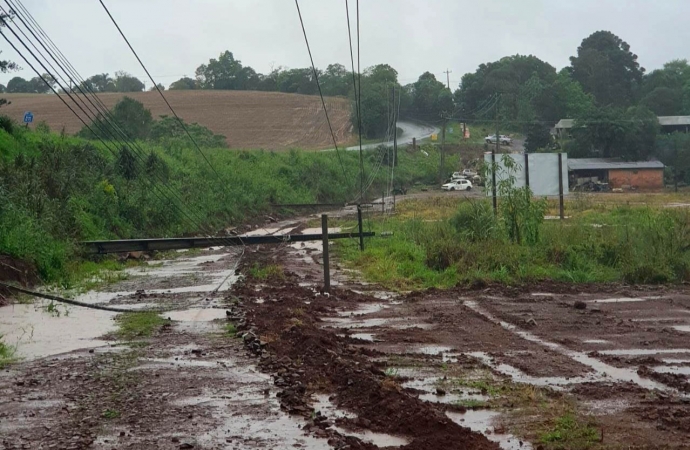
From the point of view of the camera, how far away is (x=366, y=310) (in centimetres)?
1752

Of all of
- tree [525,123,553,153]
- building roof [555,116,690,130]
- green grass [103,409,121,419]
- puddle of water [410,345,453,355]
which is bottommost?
puddle of water [410,345,453,355]

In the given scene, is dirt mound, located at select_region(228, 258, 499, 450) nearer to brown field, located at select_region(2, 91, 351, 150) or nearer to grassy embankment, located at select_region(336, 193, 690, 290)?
grassy embankment, located at select_region(336, 193, 690, 290)

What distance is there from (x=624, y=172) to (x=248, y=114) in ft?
117

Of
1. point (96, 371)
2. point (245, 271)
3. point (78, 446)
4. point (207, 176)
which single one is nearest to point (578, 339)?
point (96, 371)

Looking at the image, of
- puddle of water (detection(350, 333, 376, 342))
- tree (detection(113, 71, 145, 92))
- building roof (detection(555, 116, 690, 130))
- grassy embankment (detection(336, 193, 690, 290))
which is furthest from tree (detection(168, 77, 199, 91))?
puddle of water (detection(350, 333, 376, 342))

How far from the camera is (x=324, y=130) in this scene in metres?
84.2

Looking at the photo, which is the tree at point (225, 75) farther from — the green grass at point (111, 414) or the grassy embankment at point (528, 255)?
the green grass at point (111, 414)

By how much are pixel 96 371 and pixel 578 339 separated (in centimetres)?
690

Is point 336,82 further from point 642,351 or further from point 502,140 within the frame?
point 642,351

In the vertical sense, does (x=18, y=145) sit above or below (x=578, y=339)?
above

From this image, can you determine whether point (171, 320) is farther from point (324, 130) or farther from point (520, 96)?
point (520, 96)

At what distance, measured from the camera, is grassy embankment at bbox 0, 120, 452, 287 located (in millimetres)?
23609

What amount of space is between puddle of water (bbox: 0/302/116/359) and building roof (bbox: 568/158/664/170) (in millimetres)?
54860

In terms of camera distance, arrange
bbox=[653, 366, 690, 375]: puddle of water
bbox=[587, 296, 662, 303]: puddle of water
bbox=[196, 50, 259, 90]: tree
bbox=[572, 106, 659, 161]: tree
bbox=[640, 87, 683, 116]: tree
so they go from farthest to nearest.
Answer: bbox=[196, 50, 259, 90]: tree → bbox=[640, 87, 683, 116]: tree → bbox=[572, 106, 659, 161]: tree → bbox=[587, 296, 662, 303]: puddle of water → bbox=[653, 366, 690, 375]: puddle of water
